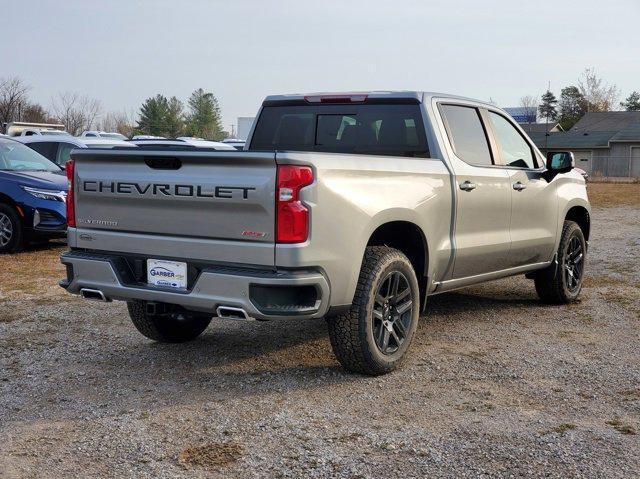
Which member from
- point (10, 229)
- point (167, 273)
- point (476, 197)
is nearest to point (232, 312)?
point (167, 273)

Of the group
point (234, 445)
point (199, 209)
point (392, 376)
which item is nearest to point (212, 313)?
point (199, 209)

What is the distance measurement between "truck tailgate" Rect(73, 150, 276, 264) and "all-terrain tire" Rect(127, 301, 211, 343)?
91cm

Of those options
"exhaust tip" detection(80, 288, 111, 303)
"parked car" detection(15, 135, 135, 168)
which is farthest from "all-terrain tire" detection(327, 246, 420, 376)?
"parked car" detection(15, 135, 135, 168)

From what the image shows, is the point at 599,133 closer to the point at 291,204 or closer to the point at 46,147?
the point at 46,147

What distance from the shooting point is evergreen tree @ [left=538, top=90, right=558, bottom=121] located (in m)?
109

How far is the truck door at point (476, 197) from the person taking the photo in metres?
6.40

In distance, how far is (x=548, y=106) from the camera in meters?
110

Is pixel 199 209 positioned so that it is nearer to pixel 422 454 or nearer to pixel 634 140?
pixel 422 454

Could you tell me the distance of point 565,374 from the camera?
5676mm

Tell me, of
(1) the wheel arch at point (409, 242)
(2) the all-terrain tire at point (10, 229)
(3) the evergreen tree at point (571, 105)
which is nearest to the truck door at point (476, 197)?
(1) the wheel arch at point (409, 242)

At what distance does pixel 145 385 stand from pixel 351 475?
1989 millimetres

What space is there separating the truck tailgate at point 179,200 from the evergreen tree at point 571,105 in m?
91.9

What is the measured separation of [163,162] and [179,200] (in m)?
0.28

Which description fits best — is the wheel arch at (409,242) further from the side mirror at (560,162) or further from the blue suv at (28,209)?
the blue suv at (28,209)
